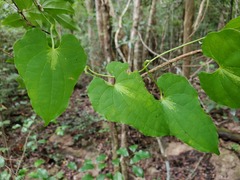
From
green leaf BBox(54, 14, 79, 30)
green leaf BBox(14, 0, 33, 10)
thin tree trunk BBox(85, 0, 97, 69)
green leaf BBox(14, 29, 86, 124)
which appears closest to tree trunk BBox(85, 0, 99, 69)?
thin tree trunk BBox(85, 0, 97, 69)

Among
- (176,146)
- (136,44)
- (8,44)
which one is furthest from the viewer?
(8,44)

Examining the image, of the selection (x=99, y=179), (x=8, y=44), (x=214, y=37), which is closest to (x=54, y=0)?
(x=214, y=37)

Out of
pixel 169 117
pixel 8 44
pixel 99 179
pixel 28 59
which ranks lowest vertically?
pixel 99 179

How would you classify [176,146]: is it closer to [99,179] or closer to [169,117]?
[99,179]

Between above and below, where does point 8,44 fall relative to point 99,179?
above

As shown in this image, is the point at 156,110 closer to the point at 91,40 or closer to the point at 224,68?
the point at 224,68

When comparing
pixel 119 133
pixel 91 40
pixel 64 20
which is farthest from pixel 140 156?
pixel 91 40
